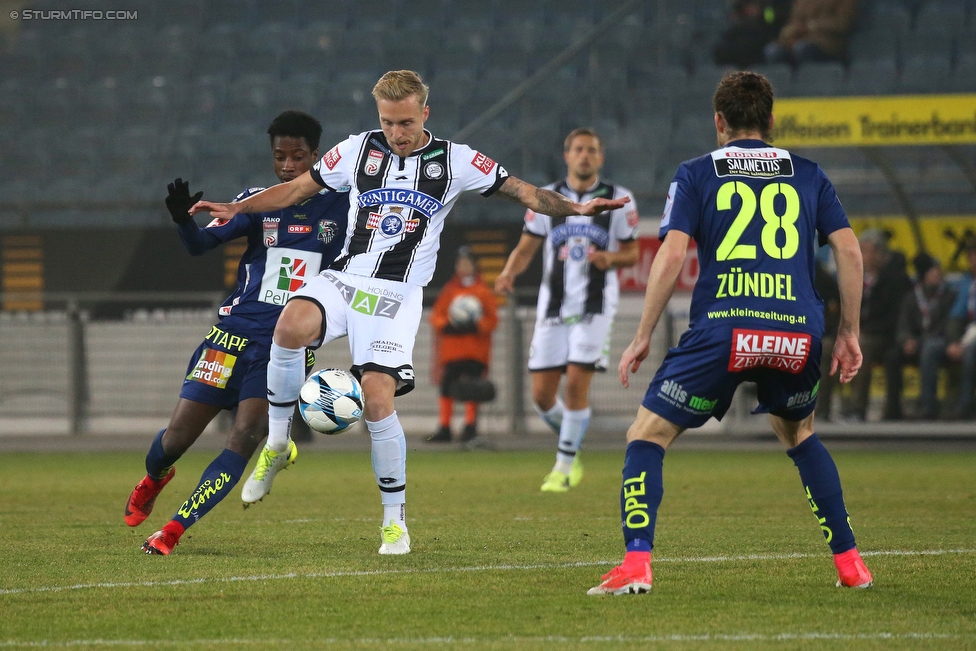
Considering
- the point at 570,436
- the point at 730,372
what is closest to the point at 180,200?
the point at 730,372

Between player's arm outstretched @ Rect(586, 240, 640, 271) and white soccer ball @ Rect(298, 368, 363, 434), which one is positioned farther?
player's arm outstretched @ Rect(586, 240, 640, 271)

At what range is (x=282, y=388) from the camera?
21.2 feet

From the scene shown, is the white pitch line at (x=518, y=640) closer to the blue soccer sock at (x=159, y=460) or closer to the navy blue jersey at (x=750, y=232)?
the navy blue jersey at (x=750, y=232)

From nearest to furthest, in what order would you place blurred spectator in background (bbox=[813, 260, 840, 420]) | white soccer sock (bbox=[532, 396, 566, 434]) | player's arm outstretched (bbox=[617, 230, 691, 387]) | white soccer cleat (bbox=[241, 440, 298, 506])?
player's arm outstretched (bbox=[617, 230, 691, 387]) → white soccer cleat (bbox=[241, 440, 298, 506]) → white soccer sock (bbox=[532, 396, 566, 434]) → blurred spectator in background (bbox=[813, 260, 840, 420])

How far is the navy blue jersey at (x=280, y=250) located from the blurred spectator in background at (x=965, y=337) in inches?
395

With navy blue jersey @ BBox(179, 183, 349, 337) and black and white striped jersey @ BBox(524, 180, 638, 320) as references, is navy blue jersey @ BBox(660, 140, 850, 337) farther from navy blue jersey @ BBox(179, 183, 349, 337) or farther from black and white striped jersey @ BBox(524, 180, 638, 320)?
black and white striped jersey @ BBox(524, 180, 638, 320)

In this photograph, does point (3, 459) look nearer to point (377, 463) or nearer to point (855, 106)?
point (377, 463)

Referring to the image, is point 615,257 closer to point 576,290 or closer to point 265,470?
point 576,290

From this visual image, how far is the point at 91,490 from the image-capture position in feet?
33.0

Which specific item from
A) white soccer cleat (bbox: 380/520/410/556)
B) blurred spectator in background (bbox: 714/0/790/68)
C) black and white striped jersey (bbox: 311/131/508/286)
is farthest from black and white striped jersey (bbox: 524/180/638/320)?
blurred spectator in background (bbox: 714/0/790/68)

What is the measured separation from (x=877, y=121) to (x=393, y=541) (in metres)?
11.2

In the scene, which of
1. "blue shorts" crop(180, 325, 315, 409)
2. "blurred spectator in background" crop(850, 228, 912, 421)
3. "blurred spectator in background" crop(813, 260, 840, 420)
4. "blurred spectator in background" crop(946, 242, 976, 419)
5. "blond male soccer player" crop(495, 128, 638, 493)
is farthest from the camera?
"blurred spectator in background" crop(850, 228, 912, 421)

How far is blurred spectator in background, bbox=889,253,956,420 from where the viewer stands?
15.2m

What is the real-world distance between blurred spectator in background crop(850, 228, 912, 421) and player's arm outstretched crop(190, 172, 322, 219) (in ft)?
33.5
